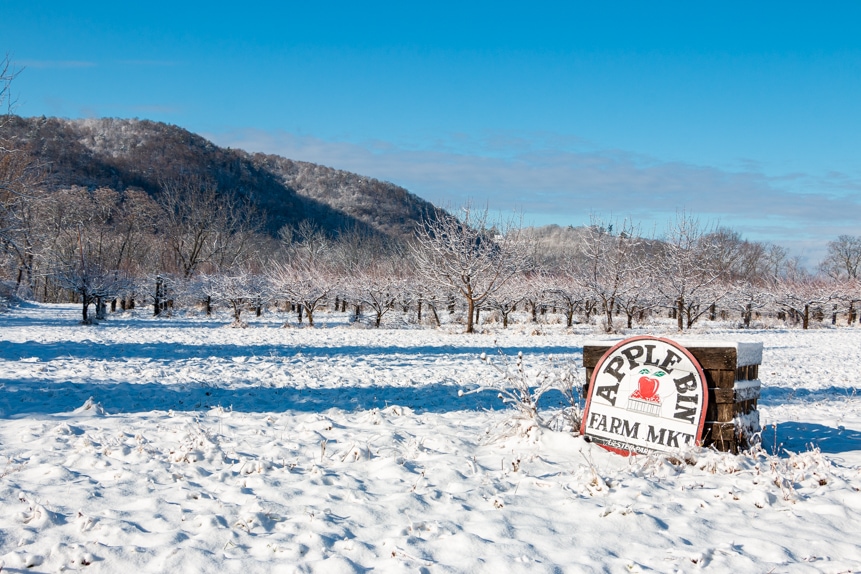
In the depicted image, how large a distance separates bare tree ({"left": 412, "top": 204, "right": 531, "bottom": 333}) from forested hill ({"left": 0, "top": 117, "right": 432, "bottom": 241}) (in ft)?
249

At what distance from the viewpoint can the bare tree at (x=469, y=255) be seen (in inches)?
1027

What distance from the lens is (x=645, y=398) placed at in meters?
4.94

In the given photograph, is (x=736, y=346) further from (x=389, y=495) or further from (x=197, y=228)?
(x=197, y=228)

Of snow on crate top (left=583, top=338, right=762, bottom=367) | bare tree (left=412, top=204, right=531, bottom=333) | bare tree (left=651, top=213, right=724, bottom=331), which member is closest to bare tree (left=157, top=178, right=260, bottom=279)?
bare tree (left=412, top=204, right=531, bottom=333)

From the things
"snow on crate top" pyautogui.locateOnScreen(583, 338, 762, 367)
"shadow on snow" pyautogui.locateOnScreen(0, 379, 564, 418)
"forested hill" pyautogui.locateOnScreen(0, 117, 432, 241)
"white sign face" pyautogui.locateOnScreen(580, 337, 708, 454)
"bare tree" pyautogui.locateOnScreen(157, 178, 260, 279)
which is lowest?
"shadow on snow" pyautogui.locateOnScreen(0, 379, 564, 418)

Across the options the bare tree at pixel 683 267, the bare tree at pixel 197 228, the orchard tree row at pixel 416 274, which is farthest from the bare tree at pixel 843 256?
the bare tree at pixel 197 228

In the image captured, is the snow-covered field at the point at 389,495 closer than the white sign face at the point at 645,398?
Yes

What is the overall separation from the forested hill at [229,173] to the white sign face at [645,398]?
9756cm

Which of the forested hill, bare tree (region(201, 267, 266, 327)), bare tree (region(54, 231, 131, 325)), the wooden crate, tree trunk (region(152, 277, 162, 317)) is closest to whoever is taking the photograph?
the wooden crate

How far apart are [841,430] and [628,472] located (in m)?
3.97

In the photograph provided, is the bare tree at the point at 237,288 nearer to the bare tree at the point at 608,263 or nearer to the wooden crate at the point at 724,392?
the bare tree at the point at 608,263

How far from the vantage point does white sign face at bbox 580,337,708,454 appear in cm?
475

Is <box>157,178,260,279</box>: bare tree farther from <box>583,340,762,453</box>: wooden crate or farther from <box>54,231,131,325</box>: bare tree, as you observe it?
<box>583,340,762,453</box>: wooden crate

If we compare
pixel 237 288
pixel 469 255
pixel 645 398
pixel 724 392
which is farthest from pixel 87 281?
pixel 724 392
